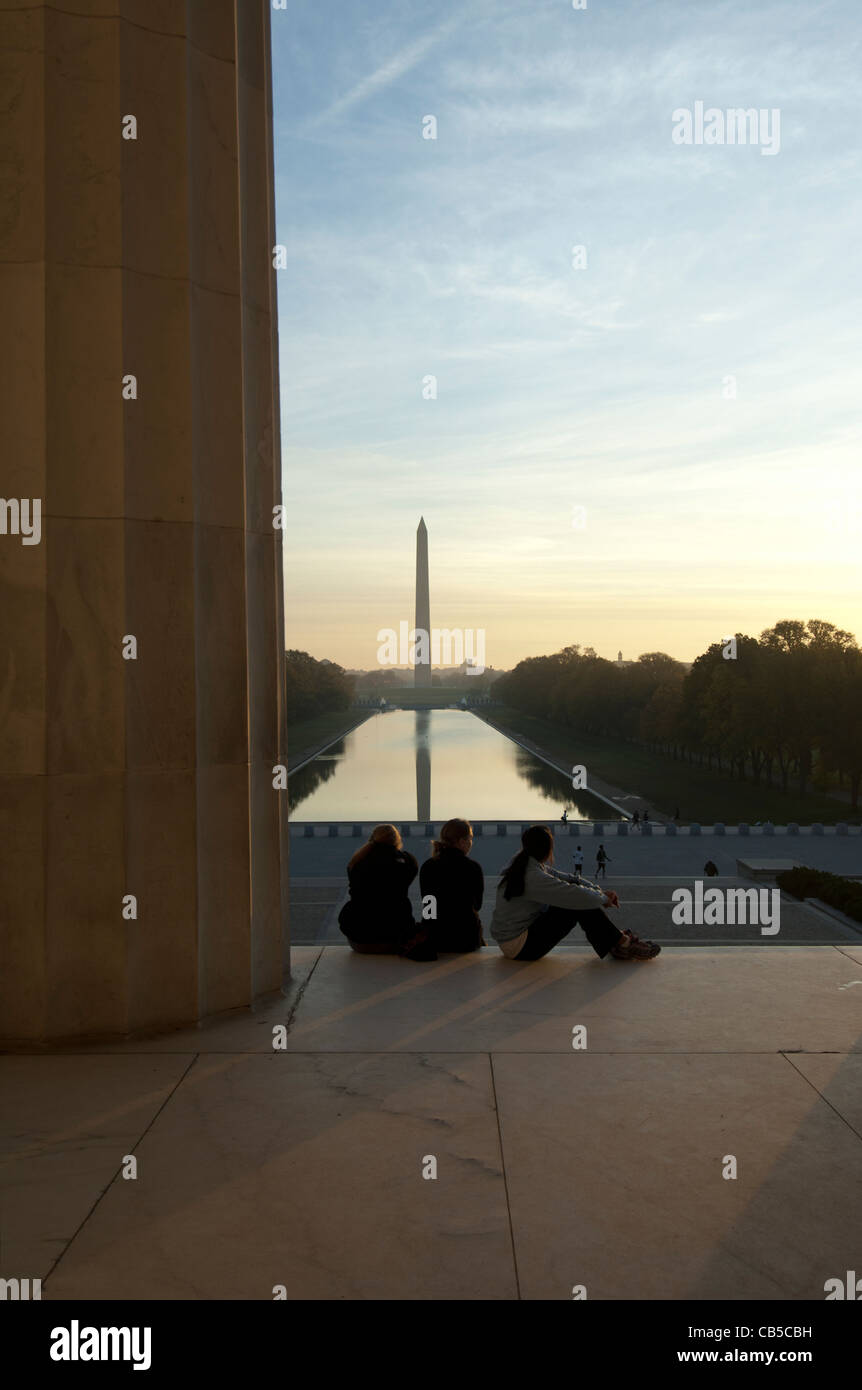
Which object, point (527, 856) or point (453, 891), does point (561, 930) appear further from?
point (453, 891)

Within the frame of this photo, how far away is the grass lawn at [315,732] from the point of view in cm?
8881

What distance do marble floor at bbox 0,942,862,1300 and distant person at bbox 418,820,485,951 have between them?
0.99 metres

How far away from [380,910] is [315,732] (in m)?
112

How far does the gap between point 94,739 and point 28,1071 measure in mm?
1797

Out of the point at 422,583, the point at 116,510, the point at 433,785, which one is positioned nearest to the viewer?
the point at 116,510

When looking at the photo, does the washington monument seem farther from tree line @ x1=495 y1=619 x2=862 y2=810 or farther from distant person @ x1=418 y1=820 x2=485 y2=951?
distant person @ x1=418 y1=820 x2=485 y2=951

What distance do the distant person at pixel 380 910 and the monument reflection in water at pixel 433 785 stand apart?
36.4 metres

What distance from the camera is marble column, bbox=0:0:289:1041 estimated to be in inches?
236

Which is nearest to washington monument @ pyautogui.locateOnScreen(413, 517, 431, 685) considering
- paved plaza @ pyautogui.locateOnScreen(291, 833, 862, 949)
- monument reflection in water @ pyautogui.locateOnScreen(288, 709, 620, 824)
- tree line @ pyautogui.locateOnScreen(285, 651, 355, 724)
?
tree line @ pyautogui.locateOnScreen(285, 651, 355, 724)

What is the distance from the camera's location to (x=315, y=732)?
119 m

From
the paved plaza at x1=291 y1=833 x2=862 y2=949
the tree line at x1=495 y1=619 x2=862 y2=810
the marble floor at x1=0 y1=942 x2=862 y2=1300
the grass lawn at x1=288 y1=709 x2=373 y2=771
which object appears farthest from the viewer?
the grass lawn at x1=288 y1=709 x2=373 y2=771

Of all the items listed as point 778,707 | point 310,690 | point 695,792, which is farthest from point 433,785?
point 310,690

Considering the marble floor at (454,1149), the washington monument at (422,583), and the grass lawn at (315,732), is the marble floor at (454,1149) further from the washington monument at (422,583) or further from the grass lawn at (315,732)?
the washington monument at (422,583)
